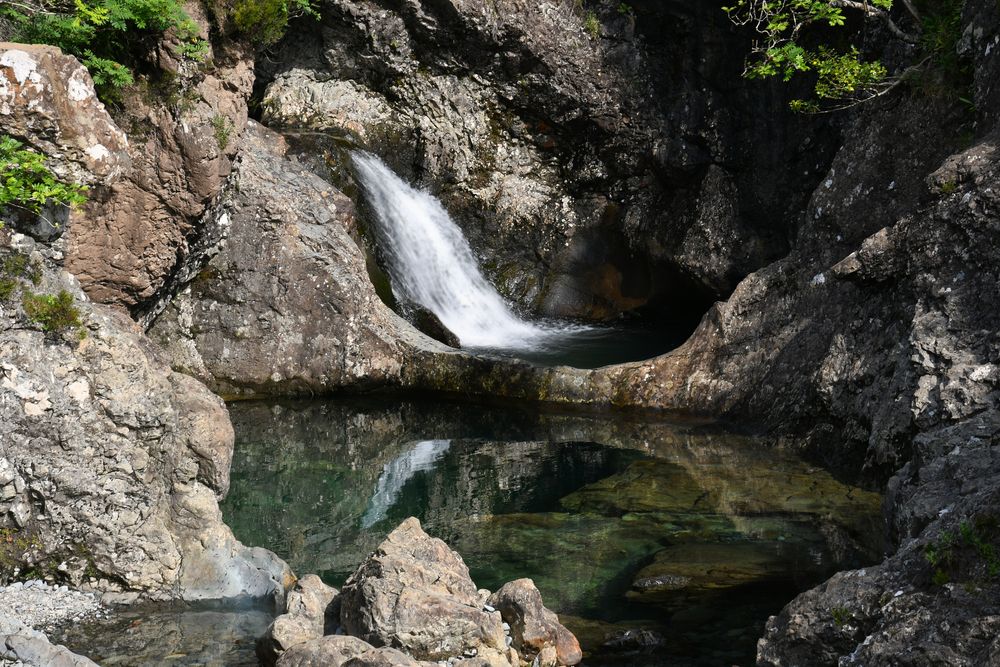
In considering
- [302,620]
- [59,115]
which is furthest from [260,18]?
[302,620]

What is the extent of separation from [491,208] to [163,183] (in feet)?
25.5

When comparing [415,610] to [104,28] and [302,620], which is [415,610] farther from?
[104,28]

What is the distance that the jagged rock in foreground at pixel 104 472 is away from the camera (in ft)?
21.2

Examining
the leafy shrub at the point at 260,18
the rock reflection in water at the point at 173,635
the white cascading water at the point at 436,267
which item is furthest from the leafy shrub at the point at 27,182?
the white cascading water at the point at 436,267

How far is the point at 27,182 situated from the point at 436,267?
8.84m

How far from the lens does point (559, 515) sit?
860 cm

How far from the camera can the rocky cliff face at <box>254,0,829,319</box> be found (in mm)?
15508

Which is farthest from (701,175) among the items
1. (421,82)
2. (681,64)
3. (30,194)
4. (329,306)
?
(30,194)

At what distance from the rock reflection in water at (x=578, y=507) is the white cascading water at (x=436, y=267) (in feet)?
9.42

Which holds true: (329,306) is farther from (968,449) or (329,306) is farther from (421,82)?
(968,449)

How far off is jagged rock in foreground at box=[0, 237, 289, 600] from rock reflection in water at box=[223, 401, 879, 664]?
36.1 inches

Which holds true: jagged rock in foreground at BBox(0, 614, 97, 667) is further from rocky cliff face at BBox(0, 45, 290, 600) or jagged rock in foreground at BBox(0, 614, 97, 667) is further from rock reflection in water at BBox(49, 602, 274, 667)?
rocky cliff face at BBox(0, 45, 290, 600)

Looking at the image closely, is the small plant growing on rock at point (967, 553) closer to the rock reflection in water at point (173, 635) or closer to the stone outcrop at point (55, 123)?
the rock reflection in water at point (173, 635)

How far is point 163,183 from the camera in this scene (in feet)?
30.8
